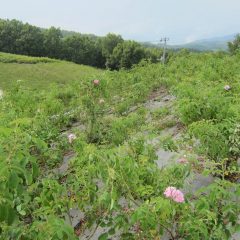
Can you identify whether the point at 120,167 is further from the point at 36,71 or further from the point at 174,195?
the point at 36,71

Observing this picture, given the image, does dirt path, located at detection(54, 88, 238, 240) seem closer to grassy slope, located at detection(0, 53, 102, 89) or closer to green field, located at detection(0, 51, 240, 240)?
green field, located at detection(0, 51, 240, 240)

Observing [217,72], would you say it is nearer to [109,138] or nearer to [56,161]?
[109,138]

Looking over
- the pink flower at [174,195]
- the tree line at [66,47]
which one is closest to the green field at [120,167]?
the pink flower at [174,195]

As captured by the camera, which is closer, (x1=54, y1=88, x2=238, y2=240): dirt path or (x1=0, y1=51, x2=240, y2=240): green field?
(x1=0, y1=51, x2=240, y2=240): green field

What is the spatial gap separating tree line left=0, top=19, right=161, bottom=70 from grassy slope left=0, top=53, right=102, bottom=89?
18637 millimetres

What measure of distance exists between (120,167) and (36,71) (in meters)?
36.3

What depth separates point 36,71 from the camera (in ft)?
122

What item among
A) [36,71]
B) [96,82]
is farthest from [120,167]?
[36,71]

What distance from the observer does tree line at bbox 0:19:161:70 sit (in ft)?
201

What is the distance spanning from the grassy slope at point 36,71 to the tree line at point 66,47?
18.6 meters

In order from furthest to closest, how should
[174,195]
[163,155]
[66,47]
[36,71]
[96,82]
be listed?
1. [66,47]
2. [36,71]
3. [96,82]
4. [163,155]
5. [174,195]

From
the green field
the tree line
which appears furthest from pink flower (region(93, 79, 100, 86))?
the tree line

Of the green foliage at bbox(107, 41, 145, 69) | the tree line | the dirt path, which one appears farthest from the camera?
the green foliage at bbox(107, 41, 145, 69)

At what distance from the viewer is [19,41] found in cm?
5997
